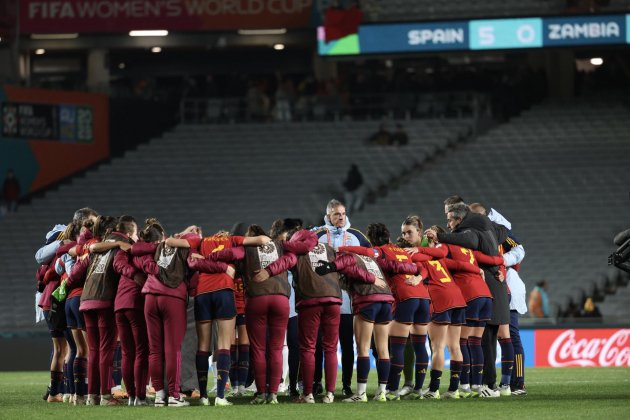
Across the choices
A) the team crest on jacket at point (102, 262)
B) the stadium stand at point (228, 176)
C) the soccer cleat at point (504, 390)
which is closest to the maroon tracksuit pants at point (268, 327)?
the team crest on jacket at point (102, 262)

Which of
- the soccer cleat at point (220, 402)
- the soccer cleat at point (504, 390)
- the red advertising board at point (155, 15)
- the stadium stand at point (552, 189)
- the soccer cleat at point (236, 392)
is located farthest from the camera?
the red advertising board at point (155, 15)

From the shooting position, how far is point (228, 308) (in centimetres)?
1465

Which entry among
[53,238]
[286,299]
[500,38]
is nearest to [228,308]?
[286,299]

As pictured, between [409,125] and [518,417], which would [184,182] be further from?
[518,417]

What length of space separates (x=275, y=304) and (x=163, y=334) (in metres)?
1.17

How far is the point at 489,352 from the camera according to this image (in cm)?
1619

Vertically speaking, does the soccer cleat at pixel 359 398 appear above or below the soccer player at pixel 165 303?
below

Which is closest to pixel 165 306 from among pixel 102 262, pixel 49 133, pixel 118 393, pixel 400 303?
pixel 102 262

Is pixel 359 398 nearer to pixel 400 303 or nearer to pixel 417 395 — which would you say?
pixel 417 395

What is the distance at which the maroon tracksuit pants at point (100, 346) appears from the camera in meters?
14.9

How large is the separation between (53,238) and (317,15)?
66.9ft

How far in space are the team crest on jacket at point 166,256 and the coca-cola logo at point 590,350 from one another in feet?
40.6

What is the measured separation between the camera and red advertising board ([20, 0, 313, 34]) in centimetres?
3666

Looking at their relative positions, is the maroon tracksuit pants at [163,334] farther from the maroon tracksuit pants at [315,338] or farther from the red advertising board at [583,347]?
the red advertising board at [583,347]
